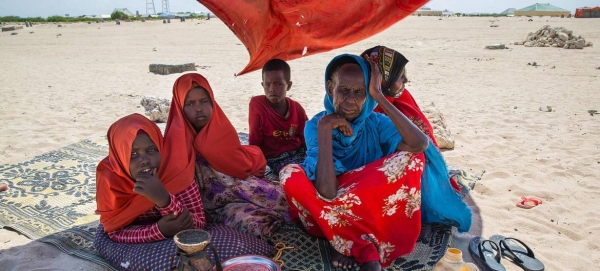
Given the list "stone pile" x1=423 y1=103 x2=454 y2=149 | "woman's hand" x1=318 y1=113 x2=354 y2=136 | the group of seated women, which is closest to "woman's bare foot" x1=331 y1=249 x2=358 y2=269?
the group of seated women

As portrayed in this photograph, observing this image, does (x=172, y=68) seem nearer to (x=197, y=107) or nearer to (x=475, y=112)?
(x=475, y=112)

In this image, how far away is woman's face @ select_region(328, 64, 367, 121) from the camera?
9.36ft

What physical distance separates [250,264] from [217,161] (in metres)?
1.15

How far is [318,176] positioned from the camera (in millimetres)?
2797

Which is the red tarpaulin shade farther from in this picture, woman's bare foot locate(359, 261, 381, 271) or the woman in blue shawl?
woman's bare foot locate(359, 261, 381, 271)

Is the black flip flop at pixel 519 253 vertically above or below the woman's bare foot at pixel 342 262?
below

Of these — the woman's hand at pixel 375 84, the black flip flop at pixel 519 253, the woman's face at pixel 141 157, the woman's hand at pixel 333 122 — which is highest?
the woman's hand at pixel 375 84

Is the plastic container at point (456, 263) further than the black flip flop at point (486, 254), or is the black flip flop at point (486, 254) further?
the black flip flop at point (486, 254)

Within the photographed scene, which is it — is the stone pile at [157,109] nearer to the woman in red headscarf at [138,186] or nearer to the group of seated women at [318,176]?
the group of seated women at [318,176]

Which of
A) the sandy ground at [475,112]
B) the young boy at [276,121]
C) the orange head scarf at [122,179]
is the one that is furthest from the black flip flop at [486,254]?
the orange head scarf at [122,179]

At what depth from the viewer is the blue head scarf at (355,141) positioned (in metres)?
3.00

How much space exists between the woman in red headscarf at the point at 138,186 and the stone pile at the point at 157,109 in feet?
13.9

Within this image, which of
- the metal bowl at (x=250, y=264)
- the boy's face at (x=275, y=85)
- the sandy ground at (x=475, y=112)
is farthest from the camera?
the boy's face at (x=275, y=85)

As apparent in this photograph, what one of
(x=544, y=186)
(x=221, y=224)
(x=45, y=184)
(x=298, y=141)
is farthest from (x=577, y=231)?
(x=45, y=184)
